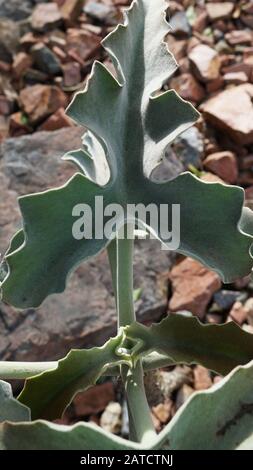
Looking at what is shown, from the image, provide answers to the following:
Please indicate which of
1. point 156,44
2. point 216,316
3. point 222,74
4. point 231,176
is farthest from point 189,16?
point 156,44

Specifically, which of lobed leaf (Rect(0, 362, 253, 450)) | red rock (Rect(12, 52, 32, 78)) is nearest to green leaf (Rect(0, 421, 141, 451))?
lobed leaf (Rect(0, 362, 253, 450))

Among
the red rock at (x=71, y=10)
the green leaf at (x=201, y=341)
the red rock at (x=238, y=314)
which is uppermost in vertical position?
the green leaf at (x=201, y=341)

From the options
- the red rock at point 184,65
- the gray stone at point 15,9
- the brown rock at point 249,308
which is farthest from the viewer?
the gray stone at point 15,9

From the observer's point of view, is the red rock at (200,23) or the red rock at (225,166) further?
the red rock at (200,23)

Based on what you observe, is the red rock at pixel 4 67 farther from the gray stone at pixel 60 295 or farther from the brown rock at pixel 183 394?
the brown rock at pixel 183 394

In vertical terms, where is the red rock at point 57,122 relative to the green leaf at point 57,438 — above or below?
below

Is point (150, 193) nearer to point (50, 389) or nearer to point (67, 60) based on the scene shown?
point (50, 389)

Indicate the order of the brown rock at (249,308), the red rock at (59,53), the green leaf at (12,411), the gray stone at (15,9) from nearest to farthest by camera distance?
the green leaf at (12,411), the brown rock at (249,308), the red rock at (59,53), the gray stone at (15,9)

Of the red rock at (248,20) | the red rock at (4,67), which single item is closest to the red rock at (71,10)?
the red rock at (4,67)
